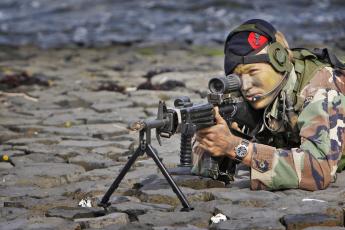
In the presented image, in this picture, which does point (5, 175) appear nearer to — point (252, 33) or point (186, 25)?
point (252, 33)

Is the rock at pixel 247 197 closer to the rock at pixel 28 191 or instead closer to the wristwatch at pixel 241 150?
the wristwatch at pixel 241 150

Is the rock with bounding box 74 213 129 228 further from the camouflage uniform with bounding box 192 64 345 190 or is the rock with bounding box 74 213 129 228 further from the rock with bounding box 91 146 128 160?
the rock with bounding box 91 146 128 160

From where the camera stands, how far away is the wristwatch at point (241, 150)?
5.35 meters

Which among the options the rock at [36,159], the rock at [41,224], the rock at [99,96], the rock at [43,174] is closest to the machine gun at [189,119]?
the rock at [41,224]

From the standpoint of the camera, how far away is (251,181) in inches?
215

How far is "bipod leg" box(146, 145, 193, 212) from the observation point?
484 centimetres

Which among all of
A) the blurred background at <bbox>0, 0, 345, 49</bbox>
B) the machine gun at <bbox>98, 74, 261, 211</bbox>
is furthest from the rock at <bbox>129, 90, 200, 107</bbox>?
the blurred background at <bbox>0, 0, 345, 49</bbox>

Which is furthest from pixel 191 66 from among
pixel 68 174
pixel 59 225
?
pixel 59 225

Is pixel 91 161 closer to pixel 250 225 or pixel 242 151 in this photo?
pixel 242 151

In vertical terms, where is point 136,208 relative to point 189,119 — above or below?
below

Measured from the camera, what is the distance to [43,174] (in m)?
6.24

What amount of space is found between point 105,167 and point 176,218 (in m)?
1.69

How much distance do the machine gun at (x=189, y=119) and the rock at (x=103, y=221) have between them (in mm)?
169

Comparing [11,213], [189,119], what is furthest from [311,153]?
[11,213]
